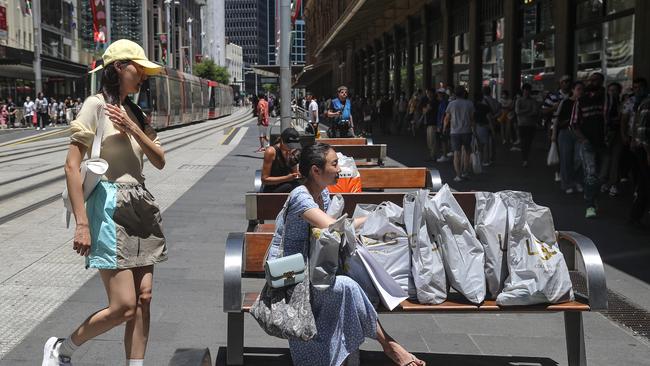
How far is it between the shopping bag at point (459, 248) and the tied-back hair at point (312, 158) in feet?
A: 1.98

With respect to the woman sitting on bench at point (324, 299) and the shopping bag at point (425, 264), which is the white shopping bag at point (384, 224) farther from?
the woman sitting on bench at point (324, 299)

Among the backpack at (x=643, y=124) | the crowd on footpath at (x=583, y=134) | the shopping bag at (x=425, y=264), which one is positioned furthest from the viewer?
the crowd on footpath at (x=583, y=134)

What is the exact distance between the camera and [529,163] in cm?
1623

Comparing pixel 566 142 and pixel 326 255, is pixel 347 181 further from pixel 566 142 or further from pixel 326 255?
pixel 566 142

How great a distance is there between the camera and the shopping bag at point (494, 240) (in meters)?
4.05

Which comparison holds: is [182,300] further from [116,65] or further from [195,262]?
[116,65]

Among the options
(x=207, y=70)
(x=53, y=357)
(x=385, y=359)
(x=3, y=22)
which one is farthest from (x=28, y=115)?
(x=207, y=70)

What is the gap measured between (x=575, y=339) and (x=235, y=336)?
184cm

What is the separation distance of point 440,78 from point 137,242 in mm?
25908

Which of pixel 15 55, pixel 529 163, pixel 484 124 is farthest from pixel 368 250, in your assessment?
pixel 15 55

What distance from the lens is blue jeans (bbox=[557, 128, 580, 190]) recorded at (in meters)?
11.2

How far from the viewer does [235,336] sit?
4047 millimetres

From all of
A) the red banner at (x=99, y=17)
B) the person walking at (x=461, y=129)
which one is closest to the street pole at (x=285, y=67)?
the person walking at (x=461, y=129)

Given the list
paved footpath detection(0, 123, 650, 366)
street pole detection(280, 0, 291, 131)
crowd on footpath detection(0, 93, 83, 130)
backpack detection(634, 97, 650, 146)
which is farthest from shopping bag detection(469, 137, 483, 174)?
crowd on footpath detection(0, 93, 83, 130)
